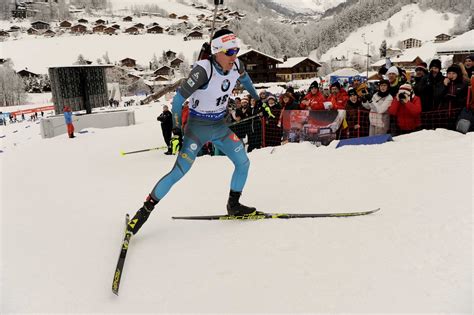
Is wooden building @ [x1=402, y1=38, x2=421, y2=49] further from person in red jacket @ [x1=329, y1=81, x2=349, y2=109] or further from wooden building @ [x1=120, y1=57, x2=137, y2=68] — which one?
person in red jacket @ [x1=329, y1=81, x2=349, y2=109]

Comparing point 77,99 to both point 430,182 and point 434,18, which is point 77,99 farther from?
point 434,18

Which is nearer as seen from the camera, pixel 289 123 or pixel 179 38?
pixel 289 123

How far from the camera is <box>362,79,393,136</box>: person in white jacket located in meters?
6.85

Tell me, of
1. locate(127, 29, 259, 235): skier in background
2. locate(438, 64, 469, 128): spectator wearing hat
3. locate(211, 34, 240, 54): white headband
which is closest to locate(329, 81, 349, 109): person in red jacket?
locate(438, 64, 469, 128): spectator wearing hat

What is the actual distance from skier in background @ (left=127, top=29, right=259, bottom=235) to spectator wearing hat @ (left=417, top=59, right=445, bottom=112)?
4.62m

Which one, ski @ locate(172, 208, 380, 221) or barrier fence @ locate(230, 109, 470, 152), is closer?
ski @ locate(172, 208, 380, 221)

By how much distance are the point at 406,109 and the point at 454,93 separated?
2.78 feet

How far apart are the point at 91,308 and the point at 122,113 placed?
66.4 ft

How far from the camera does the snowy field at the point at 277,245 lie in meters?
2.43

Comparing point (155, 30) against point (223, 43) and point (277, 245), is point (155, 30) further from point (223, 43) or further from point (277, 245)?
point (277, 245)

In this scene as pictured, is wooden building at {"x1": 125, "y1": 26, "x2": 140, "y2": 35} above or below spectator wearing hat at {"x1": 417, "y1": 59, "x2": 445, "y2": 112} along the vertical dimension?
above

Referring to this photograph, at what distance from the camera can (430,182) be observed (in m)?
4.07

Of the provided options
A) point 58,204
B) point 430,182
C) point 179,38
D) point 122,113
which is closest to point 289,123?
point 430,182

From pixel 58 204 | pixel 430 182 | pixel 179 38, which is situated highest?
pixel 179 38
